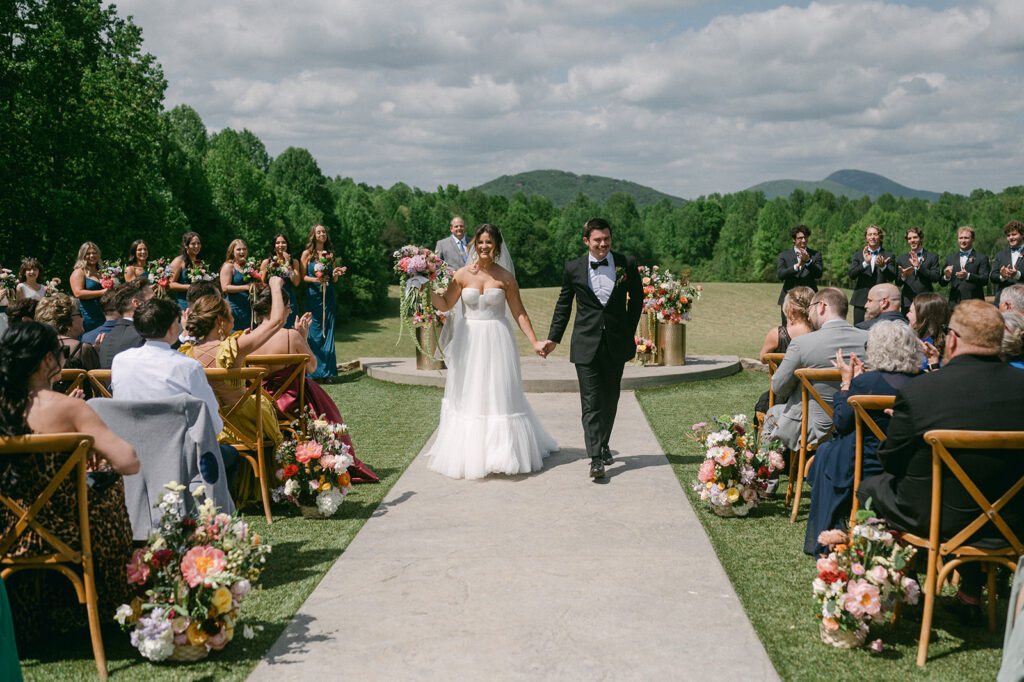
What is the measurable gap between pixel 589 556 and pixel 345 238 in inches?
1283

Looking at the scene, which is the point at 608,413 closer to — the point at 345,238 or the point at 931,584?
the point at 931,584

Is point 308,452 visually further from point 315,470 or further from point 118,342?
point 118,342

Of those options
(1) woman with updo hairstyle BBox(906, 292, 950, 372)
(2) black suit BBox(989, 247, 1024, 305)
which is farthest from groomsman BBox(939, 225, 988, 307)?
(1) woman with updo hairstyle BBox(906, 292, 950, 372)

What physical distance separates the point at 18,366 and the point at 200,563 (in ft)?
3.87

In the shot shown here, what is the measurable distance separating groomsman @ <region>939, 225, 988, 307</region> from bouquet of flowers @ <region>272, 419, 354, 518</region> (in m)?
9.64

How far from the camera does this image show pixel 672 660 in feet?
12.3

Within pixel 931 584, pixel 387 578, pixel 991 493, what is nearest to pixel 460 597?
pixel 387 578

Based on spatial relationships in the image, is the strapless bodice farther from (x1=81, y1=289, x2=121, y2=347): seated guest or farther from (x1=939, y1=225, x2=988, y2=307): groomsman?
(x1=939, y1=225, x2=988, y2=307): groomsman

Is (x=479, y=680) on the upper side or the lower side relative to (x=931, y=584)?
lower

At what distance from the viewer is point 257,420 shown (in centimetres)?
586

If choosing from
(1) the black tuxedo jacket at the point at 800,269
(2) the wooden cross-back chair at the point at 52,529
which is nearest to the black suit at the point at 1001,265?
(1) the black tuxedo jacket at the point at 800,269

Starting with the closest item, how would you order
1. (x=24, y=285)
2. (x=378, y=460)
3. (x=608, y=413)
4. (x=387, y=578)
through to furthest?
(x=387, y=578) → (x=608, y=413) → (x=378, y=460) → (x=24, y=285)

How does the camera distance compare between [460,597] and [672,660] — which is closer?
[672,660]

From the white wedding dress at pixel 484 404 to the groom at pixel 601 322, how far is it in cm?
56
